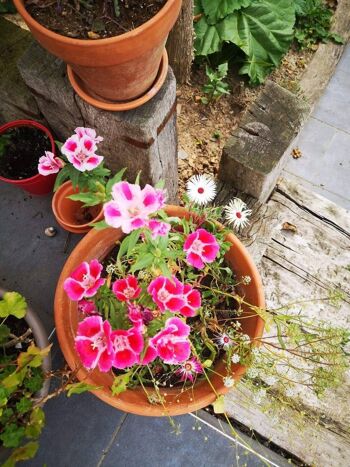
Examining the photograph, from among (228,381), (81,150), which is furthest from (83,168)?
(228,381)

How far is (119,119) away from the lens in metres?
1.41

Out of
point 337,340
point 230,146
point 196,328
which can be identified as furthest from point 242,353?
point 230,146

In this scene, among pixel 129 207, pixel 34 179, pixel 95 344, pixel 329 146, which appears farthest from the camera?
pixel 329 146

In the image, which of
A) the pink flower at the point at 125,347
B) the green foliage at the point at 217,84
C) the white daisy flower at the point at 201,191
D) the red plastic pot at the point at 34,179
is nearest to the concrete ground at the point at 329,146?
the green foliage at the point at 217,84

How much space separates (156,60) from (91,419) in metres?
1.46

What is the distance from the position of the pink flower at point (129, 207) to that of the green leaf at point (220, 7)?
5.35 ft

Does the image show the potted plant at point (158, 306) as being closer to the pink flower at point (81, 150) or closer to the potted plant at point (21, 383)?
the potted plant at point (21, 383)

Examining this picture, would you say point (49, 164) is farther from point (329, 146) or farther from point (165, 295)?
point (329, 146)

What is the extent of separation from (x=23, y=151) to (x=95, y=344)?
1.13m

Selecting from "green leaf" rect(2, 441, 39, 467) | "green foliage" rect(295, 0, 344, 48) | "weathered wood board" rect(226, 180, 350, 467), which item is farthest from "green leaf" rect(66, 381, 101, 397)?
"green foliage" rect(295, 0, 344, 48)

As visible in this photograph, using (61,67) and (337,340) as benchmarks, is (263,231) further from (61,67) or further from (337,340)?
(61,67)

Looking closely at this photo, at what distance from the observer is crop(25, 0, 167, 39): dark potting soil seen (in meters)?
1.18

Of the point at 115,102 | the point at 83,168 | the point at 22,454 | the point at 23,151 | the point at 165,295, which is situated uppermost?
the point at 115,102

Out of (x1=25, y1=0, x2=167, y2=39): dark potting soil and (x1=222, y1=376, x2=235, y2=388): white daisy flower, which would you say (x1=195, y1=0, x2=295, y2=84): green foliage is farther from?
(x1=222, y1=376, x2=235, y2=388): white daisy flower
